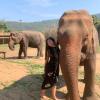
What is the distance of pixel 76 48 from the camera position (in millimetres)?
7863

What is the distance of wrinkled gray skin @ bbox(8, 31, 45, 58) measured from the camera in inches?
781

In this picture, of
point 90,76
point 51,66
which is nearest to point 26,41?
point 51,66

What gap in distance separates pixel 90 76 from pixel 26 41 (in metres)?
11.6

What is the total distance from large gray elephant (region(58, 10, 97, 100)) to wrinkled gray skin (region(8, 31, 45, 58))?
414 inches

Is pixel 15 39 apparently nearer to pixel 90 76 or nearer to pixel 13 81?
pixel 13 81

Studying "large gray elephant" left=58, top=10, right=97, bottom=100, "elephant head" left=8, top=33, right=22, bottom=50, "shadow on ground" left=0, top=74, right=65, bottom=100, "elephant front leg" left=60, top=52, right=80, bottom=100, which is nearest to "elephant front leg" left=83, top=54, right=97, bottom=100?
"large gray elephant" left=58, top=10, right=97, bottom=100

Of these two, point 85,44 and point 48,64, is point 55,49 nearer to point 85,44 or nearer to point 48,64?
point 48,64

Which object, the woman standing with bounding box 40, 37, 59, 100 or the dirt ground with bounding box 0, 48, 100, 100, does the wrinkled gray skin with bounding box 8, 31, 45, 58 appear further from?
the woman standing with bounding box 40, 37, 59, 100

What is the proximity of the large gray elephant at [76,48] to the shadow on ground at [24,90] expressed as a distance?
110cm

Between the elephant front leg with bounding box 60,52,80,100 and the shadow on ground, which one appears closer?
the elephant front leg with bounding box 60,52,80,100

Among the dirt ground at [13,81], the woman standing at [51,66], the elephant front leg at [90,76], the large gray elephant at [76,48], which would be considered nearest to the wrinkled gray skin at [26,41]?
the dirt ground at [13,81]

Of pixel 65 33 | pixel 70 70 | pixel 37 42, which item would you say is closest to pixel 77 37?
pixel 65 33

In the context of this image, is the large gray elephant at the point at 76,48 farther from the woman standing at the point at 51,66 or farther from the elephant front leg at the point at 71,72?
the woman standing at the point at 51,66

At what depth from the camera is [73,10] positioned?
9266mm
